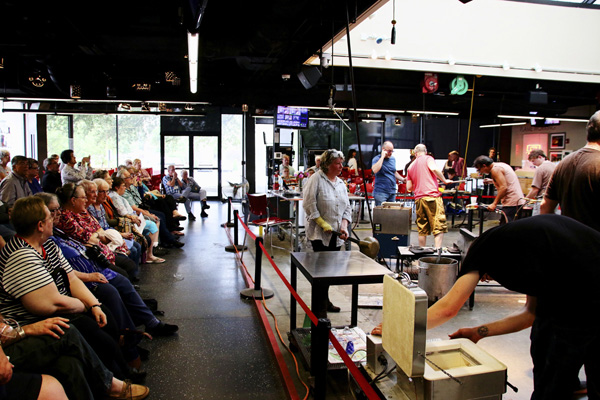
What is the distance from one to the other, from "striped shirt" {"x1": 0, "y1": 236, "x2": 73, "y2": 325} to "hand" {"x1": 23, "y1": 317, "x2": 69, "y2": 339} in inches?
7.0

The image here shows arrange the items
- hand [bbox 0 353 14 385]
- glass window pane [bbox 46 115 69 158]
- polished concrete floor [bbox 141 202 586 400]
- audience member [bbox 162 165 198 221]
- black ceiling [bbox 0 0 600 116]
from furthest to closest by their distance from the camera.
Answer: glass window pane [bbox 46 115 69 158]
audience member [bbox 162 165 198 221]
black ceiling [bbox 0 0 600 116]
polished concrete floor [bbox 141 202 586 400]
hand [bbox 0 353 14 385]

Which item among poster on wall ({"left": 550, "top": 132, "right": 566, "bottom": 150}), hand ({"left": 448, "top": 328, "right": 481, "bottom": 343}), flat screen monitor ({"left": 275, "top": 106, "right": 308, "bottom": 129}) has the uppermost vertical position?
flat screen monitor ({"left": 275, "top": 106, "right": 308, "bottom": 129})

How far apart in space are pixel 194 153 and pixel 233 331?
1208 cm

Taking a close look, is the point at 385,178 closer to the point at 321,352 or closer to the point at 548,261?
the point at 321,352

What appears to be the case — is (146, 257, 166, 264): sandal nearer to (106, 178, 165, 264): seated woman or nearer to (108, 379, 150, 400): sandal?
(106, 178, 165, 264): seated woman

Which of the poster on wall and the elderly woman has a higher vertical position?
the poster on wall

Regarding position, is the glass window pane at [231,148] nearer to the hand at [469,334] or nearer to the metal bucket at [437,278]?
the metal bucket at [437,278]

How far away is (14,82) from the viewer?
10.4m

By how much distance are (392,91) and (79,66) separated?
8.88 meters

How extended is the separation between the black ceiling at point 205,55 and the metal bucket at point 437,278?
2550 mm

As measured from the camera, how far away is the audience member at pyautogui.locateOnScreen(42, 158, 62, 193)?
27.5 feet

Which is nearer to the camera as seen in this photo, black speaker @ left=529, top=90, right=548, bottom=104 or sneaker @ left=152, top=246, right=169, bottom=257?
sneaker @ left=152, top=246, right=169, bottom=257

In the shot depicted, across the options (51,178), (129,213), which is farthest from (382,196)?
(51,178)

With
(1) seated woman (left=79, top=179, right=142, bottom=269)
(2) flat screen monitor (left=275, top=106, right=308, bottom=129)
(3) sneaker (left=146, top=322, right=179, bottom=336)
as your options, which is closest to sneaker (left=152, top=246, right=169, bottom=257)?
(1) seated woman (left=79, top=179, right=142, bottom=269)
